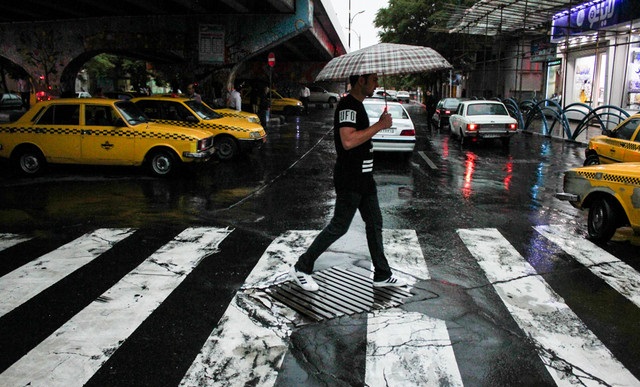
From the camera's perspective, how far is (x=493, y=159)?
15.5 meters

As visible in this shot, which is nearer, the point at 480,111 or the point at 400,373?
the point at 400,373

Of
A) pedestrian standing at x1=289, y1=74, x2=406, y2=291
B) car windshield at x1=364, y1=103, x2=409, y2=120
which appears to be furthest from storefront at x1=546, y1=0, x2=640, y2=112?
pedestrian standing at x1=289, y1=74, x2=406, y2=291

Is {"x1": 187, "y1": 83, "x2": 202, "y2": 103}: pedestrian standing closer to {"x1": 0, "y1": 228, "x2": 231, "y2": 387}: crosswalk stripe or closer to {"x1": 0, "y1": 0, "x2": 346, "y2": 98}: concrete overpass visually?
{"x1": 0, "y1": 0, "x2": 346, "y2": 98}: concrete overpass

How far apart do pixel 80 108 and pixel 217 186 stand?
3.54m

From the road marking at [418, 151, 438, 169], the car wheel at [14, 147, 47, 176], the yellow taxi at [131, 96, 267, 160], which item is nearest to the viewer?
the car wheel at [14, 147, 47, 176]

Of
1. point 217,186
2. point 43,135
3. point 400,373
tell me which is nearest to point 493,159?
point 217,186

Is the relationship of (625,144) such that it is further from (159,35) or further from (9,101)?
(9,101)

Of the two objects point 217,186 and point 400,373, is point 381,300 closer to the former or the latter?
point 400,373

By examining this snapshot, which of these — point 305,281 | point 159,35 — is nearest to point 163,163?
point 305,281

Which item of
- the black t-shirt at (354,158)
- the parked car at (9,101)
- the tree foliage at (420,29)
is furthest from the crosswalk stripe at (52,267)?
the tree foliage at (420,29)

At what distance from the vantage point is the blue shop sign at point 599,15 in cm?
2123

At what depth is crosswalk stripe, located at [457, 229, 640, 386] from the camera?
12.0 ft

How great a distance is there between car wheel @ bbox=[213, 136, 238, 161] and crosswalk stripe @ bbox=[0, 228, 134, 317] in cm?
692

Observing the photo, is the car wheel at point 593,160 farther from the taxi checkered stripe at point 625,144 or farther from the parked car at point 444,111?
the parked car at point 444,111
